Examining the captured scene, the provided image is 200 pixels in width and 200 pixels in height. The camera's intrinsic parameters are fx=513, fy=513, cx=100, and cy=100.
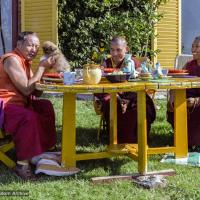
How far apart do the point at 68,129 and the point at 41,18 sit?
6728 mm

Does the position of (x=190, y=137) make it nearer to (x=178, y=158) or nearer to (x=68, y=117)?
(x=178, y=158)

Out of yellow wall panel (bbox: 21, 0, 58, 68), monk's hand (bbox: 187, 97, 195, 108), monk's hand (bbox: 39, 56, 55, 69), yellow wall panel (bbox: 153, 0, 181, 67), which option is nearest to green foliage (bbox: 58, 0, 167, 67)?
yellow wall panel (bbox: 21, 0, 58, 68)

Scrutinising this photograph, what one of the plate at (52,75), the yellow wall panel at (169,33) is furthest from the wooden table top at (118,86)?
the yellow wall panel at (169,33)

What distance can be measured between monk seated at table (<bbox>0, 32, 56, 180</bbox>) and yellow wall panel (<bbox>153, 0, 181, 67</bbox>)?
659 cm

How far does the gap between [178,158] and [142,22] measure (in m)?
5.16

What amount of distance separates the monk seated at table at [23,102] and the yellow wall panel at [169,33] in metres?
6.59

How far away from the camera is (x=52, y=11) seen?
1008 centimetres

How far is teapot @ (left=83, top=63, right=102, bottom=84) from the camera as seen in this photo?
12.9 ft

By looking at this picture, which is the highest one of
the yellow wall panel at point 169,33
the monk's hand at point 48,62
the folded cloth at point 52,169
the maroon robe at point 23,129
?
the yellow wall panel at point 169,33

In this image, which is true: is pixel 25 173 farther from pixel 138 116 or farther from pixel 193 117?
pixel 193 117

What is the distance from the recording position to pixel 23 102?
171 inches

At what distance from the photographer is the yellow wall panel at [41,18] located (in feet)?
33.0

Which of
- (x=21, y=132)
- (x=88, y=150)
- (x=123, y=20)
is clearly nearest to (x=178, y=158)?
(x=88, y=150)

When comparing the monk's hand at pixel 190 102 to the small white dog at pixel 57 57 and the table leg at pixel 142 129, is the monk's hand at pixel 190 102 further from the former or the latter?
the small white dog at pixel 57 57
